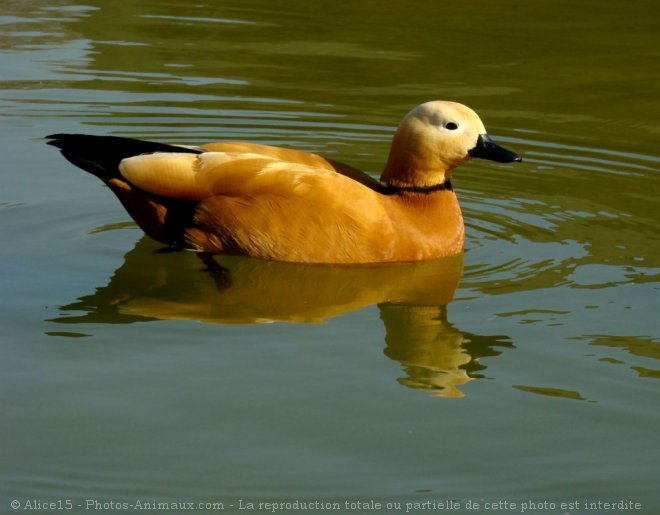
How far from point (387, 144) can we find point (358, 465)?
5.71 meters

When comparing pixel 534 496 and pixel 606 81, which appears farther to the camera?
pixel 606 81

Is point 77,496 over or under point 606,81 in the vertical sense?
under

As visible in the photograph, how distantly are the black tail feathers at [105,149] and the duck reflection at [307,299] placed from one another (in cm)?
53

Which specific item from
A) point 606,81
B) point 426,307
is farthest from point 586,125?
point 426,307

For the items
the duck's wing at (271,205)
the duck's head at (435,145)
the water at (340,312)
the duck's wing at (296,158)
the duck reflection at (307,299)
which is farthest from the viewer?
the duck's wing at (296,158)

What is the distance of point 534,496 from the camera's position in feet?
17.1

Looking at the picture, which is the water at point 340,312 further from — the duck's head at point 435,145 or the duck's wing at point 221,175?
the duck's head at point 435,145

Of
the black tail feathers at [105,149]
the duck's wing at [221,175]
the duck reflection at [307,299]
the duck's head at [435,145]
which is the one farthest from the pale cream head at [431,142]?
the black tail feathers at [105,149]

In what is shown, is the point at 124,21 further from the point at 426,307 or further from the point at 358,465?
the point at 358,465

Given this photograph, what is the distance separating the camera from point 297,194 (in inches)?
309

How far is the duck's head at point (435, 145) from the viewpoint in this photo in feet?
26.6

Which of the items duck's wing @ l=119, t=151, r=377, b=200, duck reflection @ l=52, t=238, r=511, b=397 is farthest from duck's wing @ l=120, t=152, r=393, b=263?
duck reflection @ l=52, t=238, r=511, b=397

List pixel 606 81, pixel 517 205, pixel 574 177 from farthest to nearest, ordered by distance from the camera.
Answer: pixel 606 81, pixel 574 177, pixel 517 205

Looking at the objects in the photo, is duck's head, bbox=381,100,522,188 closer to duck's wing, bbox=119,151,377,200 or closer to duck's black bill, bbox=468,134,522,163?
→ duck's black bill, bbox=468,134,522,163
